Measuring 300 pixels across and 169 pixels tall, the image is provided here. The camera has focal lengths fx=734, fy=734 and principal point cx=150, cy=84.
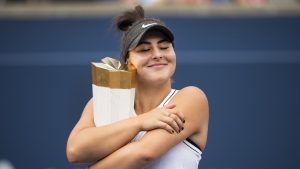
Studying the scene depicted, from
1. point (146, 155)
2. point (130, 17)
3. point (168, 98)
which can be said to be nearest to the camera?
point (146, 155)

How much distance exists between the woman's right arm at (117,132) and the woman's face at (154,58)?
16 centimetres

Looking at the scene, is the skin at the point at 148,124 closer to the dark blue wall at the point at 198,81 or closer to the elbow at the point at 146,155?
the elbow at the point at 146,155

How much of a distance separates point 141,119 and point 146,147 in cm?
10

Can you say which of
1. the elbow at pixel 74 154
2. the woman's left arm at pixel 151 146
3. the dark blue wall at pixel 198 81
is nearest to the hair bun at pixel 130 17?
the woman's left arm at pixel 151 146

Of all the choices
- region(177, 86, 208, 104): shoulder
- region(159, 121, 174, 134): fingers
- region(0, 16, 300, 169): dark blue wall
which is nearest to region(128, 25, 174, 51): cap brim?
region(177, 86, 208, 104): shoulder

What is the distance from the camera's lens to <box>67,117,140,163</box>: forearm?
2547 mm

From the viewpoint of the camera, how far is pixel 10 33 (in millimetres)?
5887

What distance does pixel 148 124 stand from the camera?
8.34ft

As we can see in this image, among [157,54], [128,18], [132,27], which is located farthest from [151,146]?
[128,18]

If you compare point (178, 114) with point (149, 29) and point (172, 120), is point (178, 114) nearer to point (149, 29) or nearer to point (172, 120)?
point (172, 120)

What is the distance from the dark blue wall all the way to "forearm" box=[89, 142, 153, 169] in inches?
110

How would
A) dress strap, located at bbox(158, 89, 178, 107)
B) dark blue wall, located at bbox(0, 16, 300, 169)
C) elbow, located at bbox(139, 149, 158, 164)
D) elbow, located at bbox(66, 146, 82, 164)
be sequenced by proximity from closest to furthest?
elbow, located at bbox(139, 149, 158, 164)
elbow, located at bbox(66, 146, 82, 164)
dress strap, located at bbox(158, 89, 178, 107)
dark blue wall, located at bbox(0, 16, 300, 169)

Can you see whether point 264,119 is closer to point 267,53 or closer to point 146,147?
point 267,53

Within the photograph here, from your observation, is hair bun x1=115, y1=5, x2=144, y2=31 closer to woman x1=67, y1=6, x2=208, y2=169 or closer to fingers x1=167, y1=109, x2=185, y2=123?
woman x1=67, y1=6, x2=208, y2=169
